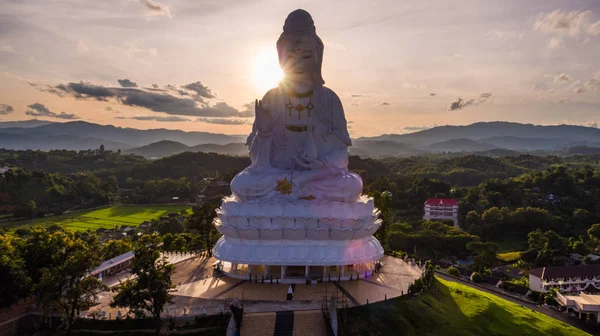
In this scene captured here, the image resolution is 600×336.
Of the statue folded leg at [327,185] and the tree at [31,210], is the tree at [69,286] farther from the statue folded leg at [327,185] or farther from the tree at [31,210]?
the tree at [31,210]

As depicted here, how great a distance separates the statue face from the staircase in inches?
487

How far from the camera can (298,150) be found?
73.9 feet

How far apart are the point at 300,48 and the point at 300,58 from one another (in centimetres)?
50

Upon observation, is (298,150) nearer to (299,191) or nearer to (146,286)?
(299,191)

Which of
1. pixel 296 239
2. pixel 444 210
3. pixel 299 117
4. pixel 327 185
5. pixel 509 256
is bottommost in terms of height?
pixel 509 256

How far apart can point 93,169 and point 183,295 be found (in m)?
102

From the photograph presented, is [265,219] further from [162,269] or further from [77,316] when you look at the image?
[77,316]

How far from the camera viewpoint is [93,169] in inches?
4279

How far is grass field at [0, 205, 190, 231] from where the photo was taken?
50.3 m

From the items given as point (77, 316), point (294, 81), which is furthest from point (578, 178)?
point (77, 316)

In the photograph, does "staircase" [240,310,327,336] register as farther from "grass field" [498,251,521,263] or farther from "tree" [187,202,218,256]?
"grass field" [498,251,521,263]

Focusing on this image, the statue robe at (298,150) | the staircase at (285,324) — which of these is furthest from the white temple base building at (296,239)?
the staircase at (285,324)

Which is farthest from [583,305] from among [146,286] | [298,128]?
[146,286]

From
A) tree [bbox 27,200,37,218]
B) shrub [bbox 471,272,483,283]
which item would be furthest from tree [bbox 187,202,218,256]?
tree [bbox 27,200,37,218]
